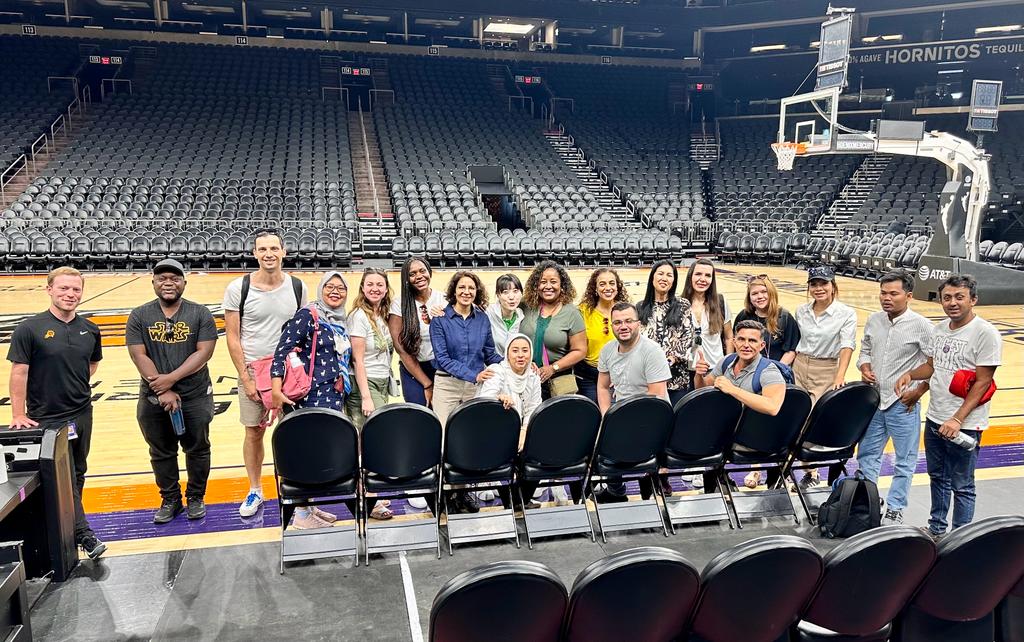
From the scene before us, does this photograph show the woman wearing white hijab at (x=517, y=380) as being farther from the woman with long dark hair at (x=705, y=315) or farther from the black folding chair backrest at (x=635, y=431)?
the woman with long dark hair at (x=705, y=315)

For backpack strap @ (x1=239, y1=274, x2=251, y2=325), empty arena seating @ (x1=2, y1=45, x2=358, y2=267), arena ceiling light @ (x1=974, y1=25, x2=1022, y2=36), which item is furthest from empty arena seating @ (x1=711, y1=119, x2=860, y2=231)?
backpack strap @ (x1=239, y1=274, x2=251, y2=325)

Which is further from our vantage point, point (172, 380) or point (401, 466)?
point (172, 380)

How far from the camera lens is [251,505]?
390cm

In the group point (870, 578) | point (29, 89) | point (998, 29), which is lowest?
point (870, 578)

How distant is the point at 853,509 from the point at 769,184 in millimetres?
19626

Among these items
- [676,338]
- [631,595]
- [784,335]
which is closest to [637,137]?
[784,335]

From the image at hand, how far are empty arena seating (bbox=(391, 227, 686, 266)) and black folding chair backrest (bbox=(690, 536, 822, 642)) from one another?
13.4 meters

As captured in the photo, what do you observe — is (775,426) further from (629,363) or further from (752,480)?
(629,363)

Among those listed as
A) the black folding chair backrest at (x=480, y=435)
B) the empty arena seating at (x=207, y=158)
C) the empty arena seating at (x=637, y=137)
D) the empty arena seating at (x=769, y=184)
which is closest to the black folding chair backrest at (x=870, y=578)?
the black folding chair backrest at (x=480, y=435)

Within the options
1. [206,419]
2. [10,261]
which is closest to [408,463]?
[206,419]

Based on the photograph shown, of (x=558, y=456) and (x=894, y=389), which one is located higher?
(x=894, y=389)

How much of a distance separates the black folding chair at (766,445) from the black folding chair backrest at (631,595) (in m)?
1.82

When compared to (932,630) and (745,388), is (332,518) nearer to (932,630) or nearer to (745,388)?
(745,388)

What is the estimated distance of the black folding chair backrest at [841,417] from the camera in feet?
12.2
